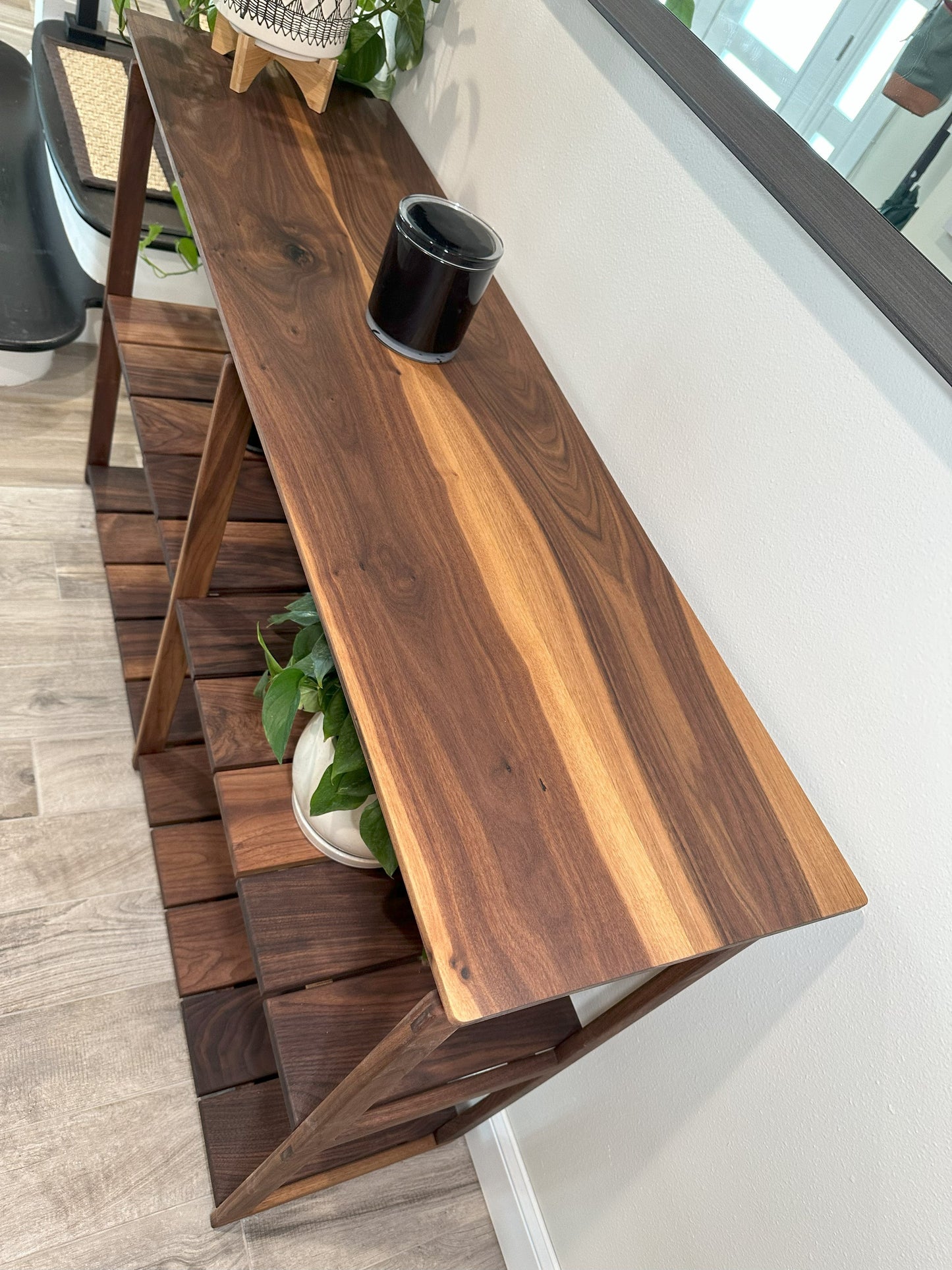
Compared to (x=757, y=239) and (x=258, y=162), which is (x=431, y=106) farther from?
(x=757, y=239)

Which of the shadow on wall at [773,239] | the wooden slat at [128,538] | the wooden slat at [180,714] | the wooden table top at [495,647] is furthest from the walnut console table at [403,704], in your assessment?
the wooden slat at [128,538]

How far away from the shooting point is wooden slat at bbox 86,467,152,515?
5.28ft

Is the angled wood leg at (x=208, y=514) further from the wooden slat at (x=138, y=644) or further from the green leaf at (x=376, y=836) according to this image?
the green leaf at (x=376, y=836)

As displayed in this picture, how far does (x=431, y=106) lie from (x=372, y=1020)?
1.12 metres

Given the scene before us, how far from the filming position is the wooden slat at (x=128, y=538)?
152 centimetres

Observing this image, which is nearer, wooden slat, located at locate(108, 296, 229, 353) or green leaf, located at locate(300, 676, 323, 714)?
green leaf, located at locate(300, 676, 323, 714)

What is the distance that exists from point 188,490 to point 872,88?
92cm

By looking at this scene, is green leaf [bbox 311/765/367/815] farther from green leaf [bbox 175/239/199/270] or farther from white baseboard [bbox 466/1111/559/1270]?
green leaf [bbox 175/239/199/270]

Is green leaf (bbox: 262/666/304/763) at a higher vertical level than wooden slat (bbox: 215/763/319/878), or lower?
higher

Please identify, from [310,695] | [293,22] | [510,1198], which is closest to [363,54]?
[293,22]

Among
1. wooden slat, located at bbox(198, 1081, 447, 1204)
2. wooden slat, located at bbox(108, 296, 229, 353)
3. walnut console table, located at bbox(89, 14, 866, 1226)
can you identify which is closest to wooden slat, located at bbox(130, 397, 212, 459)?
walnut console table, located at bbox(89, 14, 866, 1226)

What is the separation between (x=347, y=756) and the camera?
74cm

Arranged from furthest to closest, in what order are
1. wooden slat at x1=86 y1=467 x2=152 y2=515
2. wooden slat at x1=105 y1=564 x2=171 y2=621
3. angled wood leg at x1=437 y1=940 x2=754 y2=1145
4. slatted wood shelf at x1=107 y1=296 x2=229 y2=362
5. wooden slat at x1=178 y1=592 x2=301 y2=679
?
wooden slat at x1=86 y1=467 x2=152 y2=515
wooden slat at x1=105 y1=564 x2=171 y2=621
slatted wood shelf at x1=107 y1=296 x2=229 y2=362
wooden slat at x1=178 y1=592 x2=301 y2=679
angled wood leg at x1=437 y1=940 x2=754 y2=1145

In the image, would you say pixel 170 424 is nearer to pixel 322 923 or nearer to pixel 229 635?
pixel 229 635
